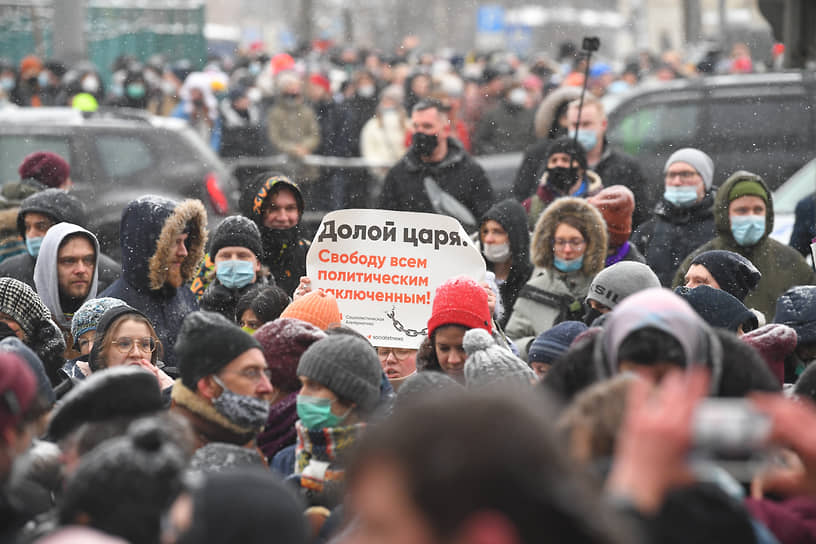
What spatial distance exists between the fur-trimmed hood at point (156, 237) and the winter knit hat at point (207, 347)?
2445mm

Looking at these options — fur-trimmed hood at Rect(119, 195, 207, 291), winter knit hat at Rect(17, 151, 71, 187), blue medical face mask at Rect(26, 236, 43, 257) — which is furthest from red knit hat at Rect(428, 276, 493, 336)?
winter knit hat at Rect(17, 151, 71, 187)

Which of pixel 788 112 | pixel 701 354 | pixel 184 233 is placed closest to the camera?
pixel 701 354

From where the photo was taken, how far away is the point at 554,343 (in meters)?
5.55

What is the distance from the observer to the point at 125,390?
3902 millimetres

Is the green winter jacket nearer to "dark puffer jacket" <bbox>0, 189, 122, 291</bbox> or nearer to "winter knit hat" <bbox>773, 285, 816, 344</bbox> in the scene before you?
"winter knit hat" <bbox>773, 285, 816, 344</bbox>

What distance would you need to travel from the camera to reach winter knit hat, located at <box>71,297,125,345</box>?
6043 mm

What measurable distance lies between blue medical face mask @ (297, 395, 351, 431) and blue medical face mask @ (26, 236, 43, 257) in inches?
143

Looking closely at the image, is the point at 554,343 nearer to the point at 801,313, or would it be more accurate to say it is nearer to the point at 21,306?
the point at 801,313

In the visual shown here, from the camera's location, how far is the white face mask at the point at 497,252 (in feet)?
24.8

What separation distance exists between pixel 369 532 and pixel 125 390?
1805 millimetres

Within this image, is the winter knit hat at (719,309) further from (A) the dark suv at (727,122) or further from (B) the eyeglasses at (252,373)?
(A) the dark suv at (727,122)

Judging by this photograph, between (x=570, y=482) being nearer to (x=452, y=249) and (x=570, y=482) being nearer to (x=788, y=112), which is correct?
(x=452, y=249)

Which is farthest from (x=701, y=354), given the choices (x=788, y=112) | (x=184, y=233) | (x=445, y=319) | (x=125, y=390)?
(x=788, y=112)

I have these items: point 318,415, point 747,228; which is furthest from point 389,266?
point 318,415
